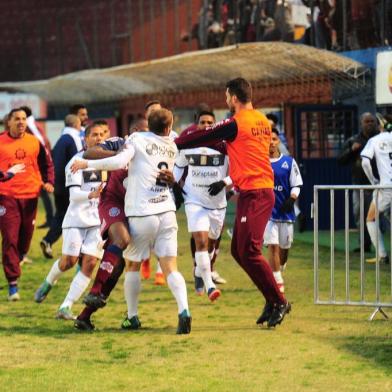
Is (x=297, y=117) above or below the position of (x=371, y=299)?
above

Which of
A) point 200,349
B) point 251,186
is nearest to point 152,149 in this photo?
point 251,186

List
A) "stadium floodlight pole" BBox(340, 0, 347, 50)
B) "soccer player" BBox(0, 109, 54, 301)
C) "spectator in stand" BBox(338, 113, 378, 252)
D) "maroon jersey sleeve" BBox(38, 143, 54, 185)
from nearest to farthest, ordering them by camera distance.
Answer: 1. "soccer player" BBox(0, 109, 54, 301)
2. "maroon jersey sleeve" BBox(38, 143, 54, 185)
3. "spectator in stand" BBox(338, 113, 378, 252)
4. "stadium floodlight pole" BBox(340, 0, 347, 50)

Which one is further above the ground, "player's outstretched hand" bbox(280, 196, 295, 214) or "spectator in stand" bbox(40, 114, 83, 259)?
"spectator in stand" bbox(40, 114, 83, 259)

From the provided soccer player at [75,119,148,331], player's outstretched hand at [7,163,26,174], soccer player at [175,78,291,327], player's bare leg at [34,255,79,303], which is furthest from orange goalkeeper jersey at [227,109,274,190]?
player's outstretched hand at [7,163,26,174]

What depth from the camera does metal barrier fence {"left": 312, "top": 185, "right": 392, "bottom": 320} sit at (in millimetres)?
11273

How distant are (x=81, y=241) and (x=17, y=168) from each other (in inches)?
76.1

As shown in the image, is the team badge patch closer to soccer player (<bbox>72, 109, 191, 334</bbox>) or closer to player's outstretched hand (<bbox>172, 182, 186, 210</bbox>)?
soccer player (<bbox>72, 109, 191, 334</bbox>)

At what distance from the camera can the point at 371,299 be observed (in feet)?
42.4

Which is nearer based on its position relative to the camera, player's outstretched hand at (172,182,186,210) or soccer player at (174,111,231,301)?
soccer player at (174,111,231,301)

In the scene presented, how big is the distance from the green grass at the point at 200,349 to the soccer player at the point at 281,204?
542 mm

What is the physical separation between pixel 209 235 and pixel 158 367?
4.41 m

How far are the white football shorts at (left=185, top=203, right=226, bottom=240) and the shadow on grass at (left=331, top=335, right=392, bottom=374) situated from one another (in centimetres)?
299

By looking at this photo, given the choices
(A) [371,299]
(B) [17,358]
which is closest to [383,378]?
(B) [17,358]

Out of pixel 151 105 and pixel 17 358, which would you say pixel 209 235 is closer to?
pixel 151 105
